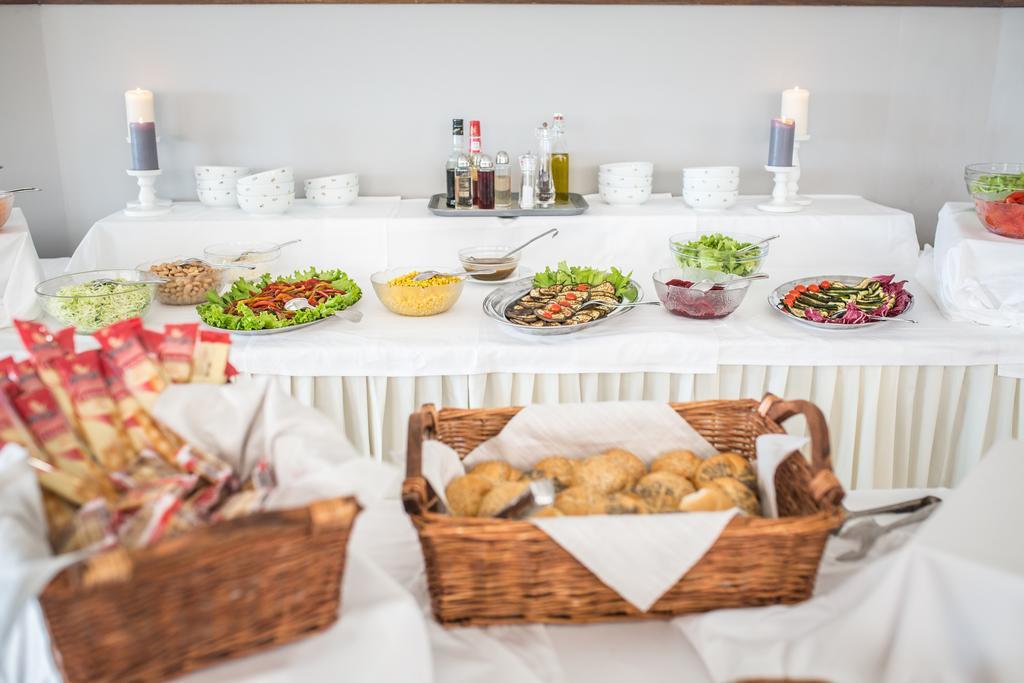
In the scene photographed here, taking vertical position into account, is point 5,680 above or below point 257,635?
below

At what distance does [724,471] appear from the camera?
3.32 feet

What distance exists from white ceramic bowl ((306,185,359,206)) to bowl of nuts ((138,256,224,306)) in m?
0.48

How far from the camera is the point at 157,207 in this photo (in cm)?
238

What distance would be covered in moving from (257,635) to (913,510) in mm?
759

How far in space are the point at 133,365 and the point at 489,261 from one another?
130 cm

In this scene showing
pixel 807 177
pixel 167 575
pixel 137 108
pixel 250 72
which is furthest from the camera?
pixel 807 177

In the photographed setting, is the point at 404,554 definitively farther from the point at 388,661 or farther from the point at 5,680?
the point at 5,680

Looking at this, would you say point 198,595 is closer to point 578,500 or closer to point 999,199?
point 578,500

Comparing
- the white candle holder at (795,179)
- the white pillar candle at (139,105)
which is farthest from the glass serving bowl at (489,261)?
the white pillar candle at (139,105)

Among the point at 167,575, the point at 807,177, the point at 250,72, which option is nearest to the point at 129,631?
the point at 167,575

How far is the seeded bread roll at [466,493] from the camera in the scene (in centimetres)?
97

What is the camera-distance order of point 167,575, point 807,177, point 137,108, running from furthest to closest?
point 807,177, point 137,108, point 167,575

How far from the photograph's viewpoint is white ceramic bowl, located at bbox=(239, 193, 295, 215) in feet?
7.60

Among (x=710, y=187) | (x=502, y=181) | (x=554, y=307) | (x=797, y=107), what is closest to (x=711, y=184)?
(x=710, y=187)
